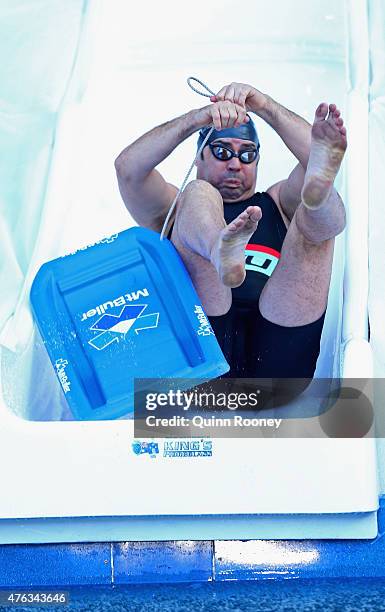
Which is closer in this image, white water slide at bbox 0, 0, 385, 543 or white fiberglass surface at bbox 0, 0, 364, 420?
white water slide at bbox 0, 0, 385, 543

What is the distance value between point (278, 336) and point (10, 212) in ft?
2.28

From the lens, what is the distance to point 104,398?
1885 millimetres

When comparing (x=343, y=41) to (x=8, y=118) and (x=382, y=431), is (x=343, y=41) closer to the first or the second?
(x=8, y=118)

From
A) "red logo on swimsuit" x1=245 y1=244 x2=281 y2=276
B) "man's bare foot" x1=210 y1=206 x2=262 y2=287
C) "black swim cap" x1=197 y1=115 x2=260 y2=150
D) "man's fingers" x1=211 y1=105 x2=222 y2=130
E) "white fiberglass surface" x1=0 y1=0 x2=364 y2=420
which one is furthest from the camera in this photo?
"white fiberglass surface" x1=0 y1=0 x2=364 y2=420

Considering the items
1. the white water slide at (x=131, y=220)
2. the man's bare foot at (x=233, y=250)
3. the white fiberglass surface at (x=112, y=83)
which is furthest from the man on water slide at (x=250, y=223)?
the white fiberglass surface at (x=112, y=83)

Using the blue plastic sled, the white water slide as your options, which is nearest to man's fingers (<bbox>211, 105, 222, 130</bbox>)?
the blue plastic sled

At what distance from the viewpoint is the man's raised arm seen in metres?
1.84

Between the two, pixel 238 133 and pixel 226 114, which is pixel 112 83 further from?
pixel 226 114

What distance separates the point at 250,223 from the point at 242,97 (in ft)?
1.19

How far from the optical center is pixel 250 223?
1644 millimetres

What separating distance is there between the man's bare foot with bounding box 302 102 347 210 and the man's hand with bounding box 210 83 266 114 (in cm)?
20

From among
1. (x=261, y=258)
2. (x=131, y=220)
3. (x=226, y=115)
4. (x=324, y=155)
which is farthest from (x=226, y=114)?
(x=131, y=220)

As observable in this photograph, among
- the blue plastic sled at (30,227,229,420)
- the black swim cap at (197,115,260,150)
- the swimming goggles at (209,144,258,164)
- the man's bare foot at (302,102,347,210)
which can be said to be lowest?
Result: the blue plastic sled at (30,227,229,420)

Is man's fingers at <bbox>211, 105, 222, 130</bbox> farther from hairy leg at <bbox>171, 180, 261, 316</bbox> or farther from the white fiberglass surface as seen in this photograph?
the white fiberglass surface
